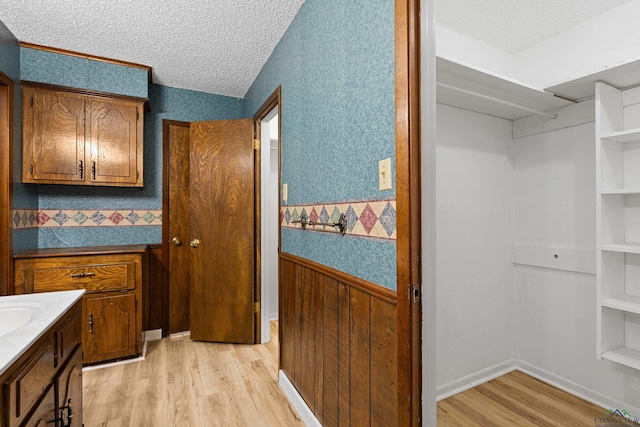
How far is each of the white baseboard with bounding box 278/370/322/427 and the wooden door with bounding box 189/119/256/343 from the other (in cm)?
84

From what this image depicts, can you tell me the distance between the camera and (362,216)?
1288 mm

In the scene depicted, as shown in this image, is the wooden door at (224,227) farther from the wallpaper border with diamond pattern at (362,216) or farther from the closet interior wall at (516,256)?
the closet interior wall at (516,256)

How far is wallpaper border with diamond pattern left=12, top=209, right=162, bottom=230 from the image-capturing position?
2469mm

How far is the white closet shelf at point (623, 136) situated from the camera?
5.47 feet

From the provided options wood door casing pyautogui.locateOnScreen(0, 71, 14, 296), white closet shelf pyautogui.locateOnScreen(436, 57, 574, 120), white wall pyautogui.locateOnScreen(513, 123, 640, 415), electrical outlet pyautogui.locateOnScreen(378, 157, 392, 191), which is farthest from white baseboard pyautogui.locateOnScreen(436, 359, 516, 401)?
wood door casing pyautogui.locateOnScreen(0, 71, 14, 296)

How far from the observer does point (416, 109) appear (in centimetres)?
103

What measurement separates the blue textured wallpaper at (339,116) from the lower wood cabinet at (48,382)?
1.09 meters

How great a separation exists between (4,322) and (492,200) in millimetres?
2765

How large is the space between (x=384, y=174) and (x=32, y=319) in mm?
1318

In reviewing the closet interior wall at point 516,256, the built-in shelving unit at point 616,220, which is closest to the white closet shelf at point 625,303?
the built-in shelving unit at point 616,220

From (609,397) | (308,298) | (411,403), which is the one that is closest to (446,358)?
(609,397)

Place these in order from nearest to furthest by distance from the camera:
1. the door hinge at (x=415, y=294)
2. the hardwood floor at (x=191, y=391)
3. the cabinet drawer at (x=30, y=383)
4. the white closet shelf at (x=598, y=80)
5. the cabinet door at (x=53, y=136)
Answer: the cabinet drawer at (x=30, y=383) < the door hinge at (x=415, y=294) < the white closet shelf at (x=598, y=80) < the hardwood floor at (x=191, y=391) < the cabinet door at (x=53, y=136)

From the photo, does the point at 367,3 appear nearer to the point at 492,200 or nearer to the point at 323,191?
the point at 323,191

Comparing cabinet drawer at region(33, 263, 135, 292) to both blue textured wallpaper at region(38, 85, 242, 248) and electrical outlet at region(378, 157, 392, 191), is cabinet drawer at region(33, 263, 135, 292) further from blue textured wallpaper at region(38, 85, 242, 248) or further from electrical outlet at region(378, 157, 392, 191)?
electrical outlet at region(378, 157, 392, 191)
